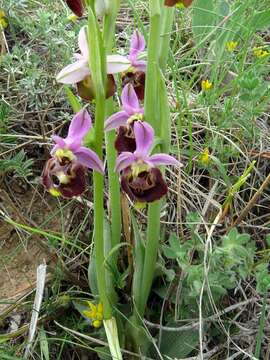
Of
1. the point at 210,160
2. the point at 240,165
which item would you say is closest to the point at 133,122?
the point at 210,160

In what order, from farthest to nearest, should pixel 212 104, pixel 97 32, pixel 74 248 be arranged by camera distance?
pixel 212 104 < pixel 74 248 < pixel 97 32

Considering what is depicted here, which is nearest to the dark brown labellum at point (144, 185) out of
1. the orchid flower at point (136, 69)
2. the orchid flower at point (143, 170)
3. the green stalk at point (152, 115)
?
the orchid flower at point (143, 170)

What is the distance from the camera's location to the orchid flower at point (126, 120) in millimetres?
1125

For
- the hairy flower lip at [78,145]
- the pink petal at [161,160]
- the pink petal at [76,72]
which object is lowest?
the pink petal at [161,160]

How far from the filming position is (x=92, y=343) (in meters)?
1.37

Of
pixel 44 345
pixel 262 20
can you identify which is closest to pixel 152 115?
pixel 44 345

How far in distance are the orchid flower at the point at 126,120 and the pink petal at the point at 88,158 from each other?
0.09m

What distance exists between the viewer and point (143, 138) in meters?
1.10

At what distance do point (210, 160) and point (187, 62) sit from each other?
470mm

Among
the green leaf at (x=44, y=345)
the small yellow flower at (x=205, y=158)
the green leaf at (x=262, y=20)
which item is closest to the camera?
the green leaf at (x=44, y=345)

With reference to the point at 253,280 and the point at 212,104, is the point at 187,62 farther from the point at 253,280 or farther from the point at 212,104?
the point at 253,280

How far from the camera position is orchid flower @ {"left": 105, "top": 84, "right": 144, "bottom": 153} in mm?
1125

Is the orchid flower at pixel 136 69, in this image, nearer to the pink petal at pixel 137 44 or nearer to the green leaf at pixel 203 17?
the pink petal at pixel 137 44

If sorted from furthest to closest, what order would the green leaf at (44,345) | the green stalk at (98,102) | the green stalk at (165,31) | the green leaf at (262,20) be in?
the green leaf at (262,20) < the green leaf at (44,345) < the green stalk at (165,31) < the green stalk at (98,102)
